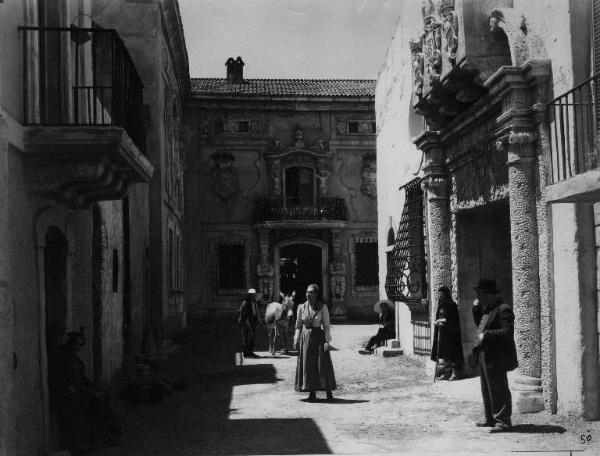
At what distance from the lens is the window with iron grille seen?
47.8 ft

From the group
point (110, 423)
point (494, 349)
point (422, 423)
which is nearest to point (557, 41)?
point (494, 349)

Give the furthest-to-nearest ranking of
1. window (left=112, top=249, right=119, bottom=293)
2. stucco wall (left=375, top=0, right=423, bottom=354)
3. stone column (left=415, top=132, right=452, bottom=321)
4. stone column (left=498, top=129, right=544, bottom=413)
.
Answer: stucco wall (left=375, top=0, right=423, bottom=354)
stone column (left=415, top=132, right=452, bottom=321)
window (left=112, top=249, right=119, bottom=293)
stone column (left=498, top=129, right=544, bottom=413)

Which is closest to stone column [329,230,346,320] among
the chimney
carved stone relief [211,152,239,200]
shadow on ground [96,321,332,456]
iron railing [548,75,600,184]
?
carved stone relief [211,152,239,200]

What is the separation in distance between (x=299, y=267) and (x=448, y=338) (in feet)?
62.2

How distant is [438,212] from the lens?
43.4 ft

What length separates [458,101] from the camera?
12164 millimetres

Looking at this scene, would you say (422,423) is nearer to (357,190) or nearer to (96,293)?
(96,293)

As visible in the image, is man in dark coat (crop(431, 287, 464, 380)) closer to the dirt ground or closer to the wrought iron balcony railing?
the dirt ground

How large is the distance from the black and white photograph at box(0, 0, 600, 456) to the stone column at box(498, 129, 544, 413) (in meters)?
0.03

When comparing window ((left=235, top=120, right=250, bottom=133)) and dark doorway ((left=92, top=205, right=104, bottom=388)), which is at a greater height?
window ((left=235, top=120, right=250, bottom=133))

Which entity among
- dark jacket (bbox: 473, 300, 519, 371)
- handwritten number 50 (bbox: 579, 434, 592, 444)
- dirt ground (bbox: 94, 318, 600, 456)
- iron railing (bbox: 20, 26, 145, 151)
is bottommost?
dirt ground (bbox: 94, 318, 600, 456)

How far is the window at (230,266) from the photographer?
97.0 feet

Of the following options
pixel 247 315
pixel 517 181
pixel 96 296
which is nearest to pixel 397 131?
pixel 247 315

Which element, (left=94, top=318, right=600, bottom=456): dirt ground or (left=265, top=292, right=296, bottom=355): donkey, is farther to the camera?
(left=265, top=292, right=296, bottom=355): donkey
